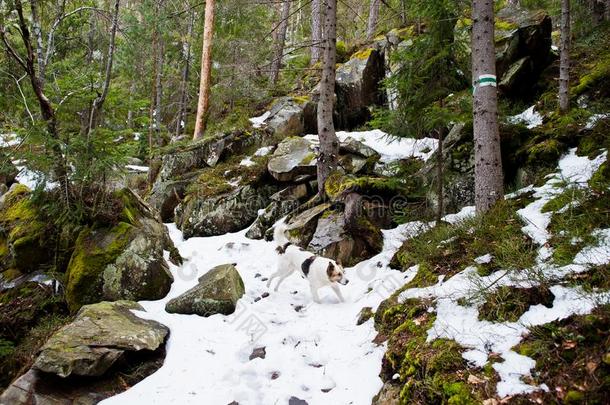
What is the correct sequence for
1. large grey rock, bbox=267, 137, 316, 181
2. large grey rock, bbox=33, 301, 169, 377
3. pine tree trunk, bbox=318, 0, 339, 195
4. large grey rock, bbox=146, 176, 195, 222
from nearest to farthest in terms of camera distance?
large grey rock, bbox=33, 301, 169, 377
pine tree trunk, bbox=318, 0, 339, 195
large grey rock, bbox=267, 137, 316, 181
large grey rock, bbox=146, 176, 195, 222

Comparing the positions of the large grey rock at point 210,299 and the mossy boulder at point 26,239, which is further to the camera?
the mossy boulder at point 26,239

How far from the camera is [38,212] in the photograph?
7.02 meters

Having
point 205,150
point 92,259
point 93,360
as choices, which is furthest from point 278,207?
point 93,360

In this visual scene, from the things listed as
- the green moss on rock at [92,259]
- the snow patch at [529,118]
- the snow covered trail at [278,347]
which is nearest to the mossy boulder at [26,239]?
the green moss on rock at [92,259]

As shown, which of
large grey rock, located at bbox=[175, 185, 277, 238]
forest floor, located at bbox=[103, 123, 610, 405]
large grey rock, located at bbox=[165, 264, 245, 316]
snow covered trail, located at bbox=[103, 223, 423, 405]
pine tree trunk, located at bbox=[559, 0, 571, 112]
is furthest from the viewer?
large grey rock, located at bbox=[175, 185, 277, 238]

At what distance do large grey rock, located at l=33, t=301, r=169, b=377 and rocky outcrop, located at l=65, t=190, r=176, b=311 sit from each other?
935 millimetres

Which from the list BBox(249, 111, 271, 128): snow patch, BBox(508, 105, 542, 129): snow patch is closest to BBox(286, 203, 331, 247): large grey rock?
BBox(508, 105, 542, 129): snow patch

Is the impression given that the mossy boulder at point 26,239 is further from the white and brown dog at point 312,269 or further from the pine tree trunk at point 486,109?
the pine tree trunk at point 486,109

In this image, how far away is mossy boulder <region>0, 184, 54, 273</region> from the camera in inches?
263

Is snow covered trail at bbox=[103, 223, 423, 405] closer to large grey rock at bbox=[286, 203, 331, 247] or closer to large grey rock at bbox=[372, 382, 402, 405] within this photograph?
large grey rock at bbox=[372, 382, 402, 405]

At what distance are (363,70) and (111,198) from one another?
990 cm

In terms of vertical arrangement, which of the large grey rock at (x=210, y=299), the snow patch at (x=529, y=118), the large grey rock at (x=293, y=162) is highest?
the snow patch at (x=529, y=118)

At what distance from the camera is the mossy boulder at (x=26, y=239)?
6.67 m

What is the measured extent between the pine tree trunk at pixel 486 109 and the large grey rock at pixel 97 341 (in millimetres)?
5401
